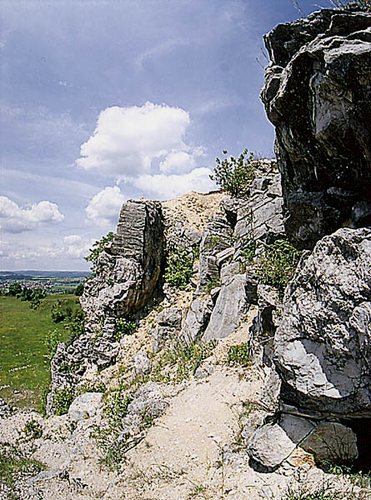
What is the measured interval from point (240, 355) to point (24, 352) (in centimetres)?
3503

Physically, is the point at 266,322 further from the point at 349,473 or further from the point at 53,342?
the point at 53,342

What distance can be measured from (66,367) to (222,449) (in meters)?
14.0

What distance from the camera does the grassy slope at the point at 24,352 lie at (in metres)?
29.5

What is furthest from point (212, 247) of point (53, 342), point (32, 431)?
point (32, 431)

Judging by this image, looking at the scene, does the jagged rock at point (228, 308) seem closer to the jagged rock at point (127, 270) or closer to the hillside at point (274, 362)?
the hillside at point (274, 362)

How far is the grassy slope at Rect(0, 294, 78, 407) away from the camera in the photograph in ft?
96.9

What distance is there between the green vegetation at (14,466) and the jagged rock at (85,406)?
280 centimetres

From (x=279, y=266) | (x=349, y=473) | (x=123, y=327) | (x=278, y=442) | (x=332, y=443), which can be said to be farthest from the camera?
(x=123, y=327)

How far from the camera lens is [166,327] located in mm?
20172

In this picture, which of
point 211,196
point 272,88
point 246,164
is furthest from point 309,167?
point 211,196

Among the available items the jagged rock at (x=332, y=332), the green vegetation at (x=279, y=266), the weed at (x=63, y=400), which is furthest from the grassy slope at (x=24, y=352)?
the jagged rock at (x=332, y=332)

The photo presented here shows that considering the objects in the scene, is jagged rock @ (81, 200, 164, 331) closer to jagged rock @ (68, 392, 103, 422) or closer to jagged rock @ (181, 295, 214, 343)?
jagged rock @ (181, 295, 214, 343)

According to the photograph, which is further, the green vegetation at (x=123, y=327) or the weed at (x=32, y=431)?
the green vegetation at (x=123, y=327)

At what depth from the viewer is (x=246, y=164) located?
23.6 meters
